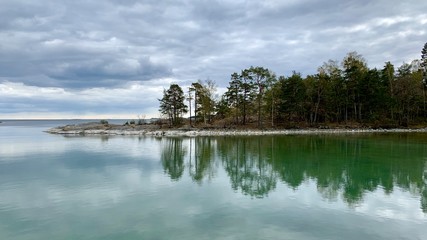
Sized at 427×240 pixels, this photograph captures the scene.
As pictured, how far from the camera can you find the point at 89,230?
32.9ft

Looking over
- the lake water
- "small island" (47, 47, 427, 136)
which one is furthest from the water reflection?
"small island" (47, 47, 427, 136)

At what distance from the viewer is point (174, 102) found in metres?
67.6

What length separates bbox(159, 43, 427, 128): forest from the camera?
6297 cm

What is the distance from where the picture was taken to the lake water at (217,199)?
997 centimetres

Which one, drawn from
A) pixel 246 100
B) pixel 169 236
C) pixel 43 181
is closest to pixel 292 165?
pixel 169 236

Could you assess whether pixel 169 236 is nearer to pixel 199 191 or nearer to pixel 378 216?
pixel 199 191

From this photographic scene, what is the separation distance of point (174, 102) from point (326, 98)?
32847mm

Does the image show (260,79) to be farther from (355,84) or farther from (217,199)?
(217,199)

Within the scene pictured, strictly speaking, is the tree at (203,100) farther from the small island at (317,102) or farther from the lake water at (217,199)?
the lake water at (217,199)

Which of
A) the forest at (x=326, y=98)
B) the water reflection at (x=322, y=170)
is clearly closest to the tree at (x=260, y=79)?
the forest at (x=326, y=98)

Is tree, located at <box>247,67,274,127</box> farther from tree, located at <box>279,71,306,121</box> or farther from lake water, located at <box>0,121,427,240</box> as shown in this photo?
lake water, located at <box>0,121,427,240</box>

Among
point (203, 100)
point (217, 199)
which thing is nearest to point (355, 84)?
point (203, 100)

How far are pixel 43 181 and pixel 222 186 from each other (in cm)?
1054

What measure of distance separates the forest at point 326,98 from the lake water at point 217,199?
40082 mm
